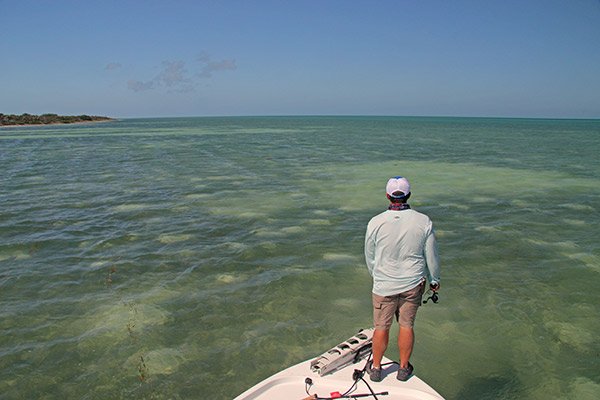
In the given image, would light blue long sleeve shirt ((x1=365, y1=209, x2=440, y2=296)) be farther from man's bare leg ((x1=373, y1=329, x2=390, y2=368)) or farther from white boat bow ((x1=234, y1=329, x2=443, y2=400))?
white boat bow ((x1=234, y1=329, x2=443, y2=400))

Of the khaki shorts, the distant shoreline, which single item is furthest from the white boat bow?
the distant shoreline

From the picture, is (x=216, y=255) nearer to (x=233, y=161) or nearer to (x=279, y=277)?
(x=279, y=277)

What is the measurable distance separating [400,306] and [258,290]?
182 inches

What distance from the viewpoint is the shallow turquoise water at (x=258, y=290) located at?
6801mm

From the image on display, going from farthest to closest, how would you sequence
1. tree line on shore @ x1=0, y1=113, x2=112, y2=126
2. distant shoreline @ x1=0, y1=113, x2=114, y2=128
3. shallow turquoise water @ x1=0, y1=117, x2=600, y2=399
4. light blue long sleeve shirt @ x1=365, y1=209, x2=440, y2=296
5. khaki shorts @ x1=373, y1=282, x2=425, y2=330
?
tree line on shore @ x1=0, y1=113, x2=112, y2=126 < distant shoreline @ x1=0, y1=113, x2=114, y2=128 < shallow turquoise water @ x1=0, y1=117, x2=600, y2=399 < khaki shorts @ x1=373, y1=282, x2=425, y2=330 < light blue long sleeve shirt @ x1=365, y1=209, x2=440, y2=296

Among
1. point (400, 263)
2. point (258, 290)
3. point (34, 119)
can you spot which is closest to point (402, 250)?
point (400, 263)

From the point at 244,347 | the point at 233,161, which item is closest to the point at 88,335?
the point at 244,347

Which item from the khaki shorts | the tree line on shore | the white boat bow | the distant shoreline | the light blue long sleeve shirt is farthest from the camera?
the tree line on shore

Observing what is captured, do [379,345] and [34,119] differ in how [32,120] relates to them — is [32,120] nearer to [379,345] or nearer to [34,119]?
[34,119]

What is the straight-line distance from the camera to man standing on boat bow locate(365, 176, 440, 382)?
524 cm

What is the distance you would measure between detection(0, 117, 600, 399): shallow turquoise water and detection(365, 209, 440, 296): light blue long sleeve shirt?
2.12 meters

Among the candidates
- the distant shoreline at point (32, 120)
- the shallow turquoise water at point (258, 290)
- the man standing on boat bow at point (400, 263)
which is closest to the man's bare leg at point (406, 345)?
the man standing on boat bow at point (400, 263)

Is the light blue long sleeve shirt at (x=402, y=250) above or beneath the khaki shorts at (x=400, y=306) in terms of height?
above

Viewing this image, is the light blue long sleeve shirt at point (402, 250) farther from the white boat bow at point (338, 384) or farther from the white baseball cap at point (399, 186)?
the white boat bow at point (338, 384)
